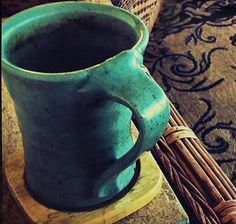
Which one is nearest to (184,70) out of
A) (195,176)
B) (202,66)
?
(202,66)

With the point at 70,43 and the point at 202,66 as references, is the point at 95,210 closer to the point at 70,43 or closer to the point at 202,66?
the point at 70,43

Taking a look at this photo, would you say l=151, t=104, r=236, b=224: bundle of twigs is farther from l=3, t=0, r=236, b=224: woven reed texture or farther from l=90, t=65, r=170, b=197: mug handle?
l=90, t=65, r=170, b=197: mug handle

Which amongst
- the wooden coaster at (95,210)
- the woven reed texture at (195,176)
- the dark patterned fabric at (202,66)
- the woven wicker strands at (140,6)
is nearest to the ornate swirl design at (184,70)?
the dark patterned fabric at (202,66)

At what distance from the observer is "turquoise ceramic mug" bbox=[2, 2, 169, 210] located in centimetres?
32

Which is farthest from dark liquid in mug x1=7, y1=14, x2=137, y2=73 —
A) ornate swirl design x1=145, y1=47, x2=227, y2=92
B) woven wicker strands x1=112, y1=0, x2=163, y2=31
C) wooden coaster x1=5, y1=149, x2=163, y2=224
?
ornate swirl design x1=145, y1=47, x2=227, y2=92

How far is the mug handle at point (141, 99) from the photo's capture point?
313 millimetres

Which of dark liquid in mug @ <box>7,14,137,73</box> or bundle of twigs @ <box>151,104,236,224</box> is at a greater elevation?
dark liquid in mug @ <box>7,14,137,73</box>

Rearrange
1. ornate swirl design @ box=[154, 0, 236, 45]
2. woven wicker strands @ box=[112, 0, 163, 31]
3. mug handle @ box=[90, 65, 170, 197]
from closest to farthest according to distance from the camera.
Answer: mug handle @ box=[90, 65, 170, 197] < woven wicker strands @ box=[112, 0, 163, 31] < ornate swirl design @ box=[154, 0, 236, 45]

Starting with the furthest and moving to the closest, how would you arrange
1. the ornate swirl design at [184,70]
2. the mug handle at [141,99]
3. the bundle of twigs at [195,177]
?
the ornate swirl design at [184,70]
the bundle of twigs at [195,177]
the mug handle at [141,99]

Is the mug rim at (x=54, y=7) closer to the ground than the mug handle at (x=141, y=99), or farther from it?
farther from it

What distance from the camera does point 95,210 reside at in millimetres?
402

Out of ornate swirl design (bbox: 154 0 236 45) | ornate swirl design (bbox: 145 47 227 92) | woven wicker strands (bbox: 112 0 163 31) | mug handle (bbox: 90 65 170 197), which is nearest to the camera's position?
mug handle (bbox: 90 65 170 197)

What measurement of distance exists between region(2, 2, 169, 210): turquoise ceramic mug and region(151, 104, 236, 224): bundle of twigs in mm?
85

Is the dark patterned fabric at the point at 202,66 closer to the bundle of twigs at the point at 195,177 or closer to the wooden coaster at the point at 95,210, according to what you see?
the bundle of twigs at the point at 195,177
